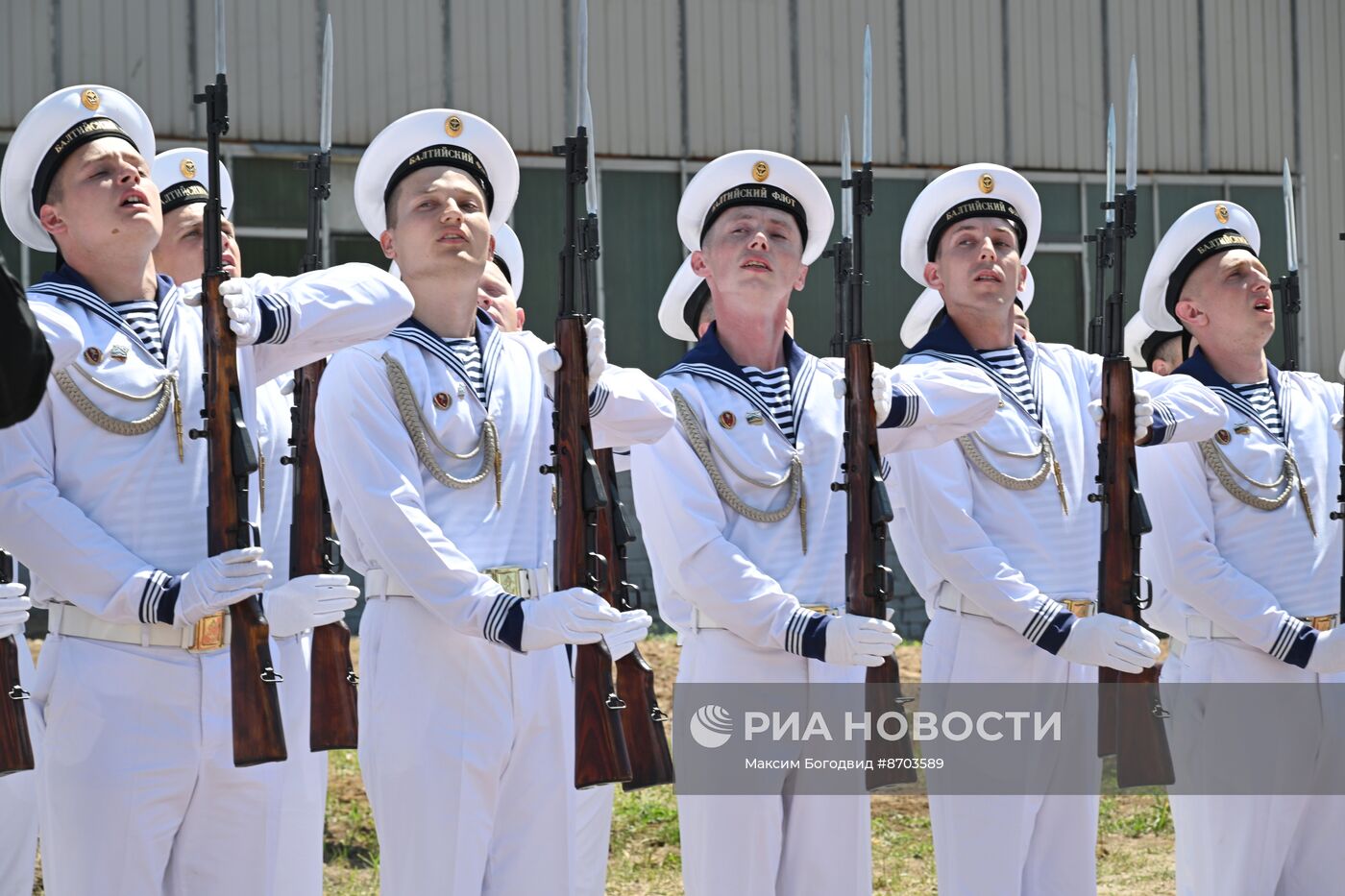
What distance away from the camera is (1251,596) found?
6.39m

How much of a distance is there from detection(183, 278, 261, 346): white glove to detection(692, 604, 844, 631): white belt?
1684 mm

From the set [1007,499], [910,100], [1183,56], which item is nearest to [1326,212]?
[1183,56]

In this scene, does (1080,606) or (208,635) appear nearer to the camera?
(208,635)

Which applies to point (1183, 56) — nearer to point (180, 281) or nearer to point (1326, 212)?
point (1326, 212)

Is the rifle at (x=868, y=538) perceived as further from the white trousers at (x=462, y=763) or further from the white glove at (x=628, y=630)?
the white trousers at (x=462, y=763)

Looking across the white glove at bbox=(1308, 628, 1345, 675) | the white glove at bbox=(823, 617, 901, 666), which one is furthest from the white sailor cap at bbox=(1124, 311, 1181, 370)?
the white glove at bbox=(823, 617, 901, 666)

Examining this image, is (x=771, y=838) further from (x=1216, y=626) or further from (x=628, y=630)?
(x=1216, y=626)

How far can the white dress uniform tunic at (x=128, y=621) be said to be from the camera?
450 cm

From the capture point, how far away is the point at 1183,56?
1599 cm

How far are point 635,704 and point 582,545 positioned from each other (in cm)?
48

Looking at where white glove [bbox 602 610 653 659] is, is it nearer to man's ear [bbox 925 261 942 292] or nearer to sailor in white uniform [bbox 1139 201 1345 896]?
man's ear [bbox 925 261 942 292]

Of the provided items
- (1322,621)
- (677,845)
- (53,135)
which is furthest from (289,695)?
(677,845)

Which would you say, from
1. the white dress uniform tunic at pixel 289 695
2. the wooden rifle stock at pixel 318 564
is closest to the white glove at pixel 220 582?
the white dress uniform tunic at pixel 289 695

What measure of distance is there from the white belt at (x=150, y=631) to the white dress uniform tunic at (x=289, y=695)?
0.50 m
